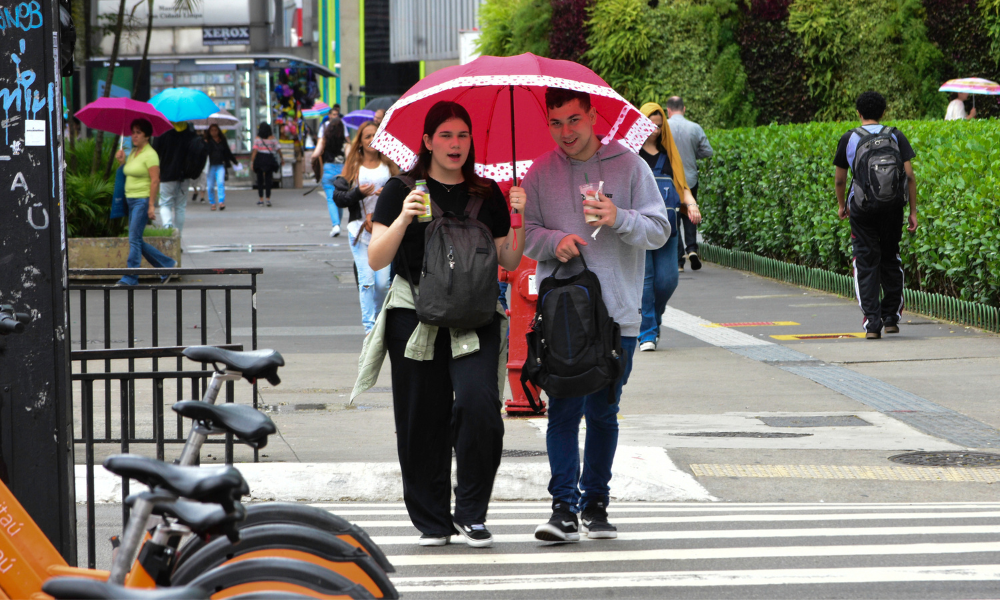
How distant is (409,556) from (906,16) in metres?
18.0

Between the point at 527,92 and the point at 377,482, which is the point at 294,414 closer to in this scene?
the point at 377,482

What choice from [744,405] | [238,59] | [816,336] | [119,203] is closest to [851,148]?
[816,336]

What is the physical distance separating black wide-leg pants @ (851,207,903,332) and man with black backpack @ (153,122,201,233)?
10006 mm

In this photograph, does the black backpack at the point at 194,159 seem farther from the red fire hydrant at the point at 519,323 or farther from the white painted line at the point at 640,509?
the white painted line at the point at 640,509

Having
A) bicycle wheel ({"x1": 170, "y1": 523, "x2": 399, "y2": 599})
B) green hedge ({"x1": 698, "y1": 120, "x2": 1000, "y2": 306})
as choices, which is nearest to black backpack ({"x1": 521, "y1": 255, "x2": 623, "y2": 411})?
bicycle wheel ({"x1": 170, "y1": 523, "x2": 399, "y2": 599})

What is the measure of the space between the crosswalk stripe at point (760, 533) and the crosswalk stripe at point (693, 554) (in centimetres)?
19

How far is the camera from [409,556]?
5.14m

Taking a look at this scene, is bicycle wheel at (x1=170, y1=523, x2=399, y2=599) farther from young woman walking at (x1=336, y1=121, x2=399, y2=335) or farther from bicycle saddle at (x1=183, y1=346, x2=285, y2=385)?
young woman walking at (x1=336, y1=121, x2=399, y2=335)

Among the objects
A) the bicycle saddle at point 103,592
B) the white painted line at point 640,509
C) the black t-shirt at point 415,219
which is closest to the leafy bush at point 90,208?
the white painted line at point 640,509

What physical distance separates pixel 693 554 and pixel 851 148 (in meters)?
6.22

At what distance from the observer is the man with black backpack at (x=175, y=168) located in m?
17.7

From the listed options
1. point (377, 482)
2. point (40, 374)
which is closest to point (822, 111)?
point (377, 482)

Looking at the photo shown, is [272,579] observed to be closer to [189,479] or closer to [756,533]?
[189,479]

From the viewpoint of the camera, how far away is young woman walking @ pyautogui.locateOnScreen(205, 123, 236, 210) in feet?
91.4
